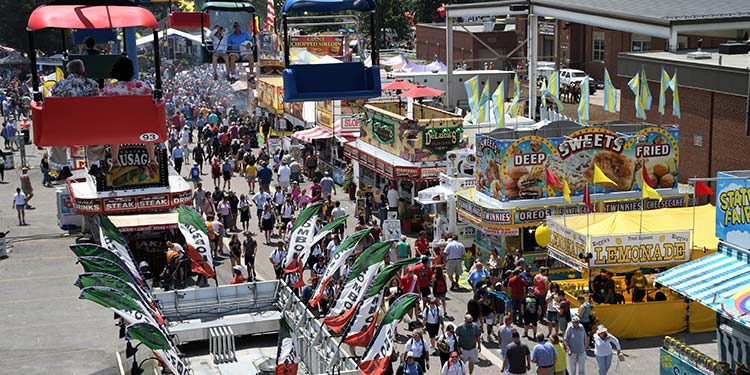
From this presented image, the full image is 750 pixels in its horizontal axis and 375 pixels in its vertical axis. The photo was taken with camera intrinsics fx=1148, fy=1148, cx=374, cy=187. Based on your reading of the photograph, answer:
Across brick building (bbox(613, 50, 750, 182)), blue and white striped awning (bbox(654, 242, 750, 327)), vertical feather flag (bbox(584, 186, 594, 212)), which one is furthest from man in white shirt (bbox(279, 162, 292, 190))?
blue and white striped awning (bbox(654, 242, 750, 327))

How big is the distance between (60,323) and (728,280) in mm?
13713

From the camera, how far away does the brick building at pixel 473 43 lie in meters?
67.9

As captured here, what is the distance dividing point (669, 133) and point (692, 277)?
8.72m

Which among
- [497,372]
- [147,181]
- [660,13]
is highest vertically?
[660,13]

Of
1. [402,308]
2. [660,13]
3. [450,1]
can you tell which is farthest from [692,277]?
[450,1]

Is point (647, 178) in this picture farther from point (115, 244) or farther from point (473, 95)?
point (115, 244)

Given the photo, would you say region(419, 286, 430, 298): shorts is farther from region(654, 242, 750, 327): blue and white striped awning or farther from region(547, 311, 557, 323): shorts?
region(654, 242, 750, 327): blue and white striped awning

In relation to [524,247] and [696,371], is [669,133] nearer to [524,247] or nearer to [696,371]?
[524,247]

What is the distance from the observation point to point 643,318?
71.9 ft

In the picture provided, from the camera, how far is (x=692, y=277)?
60.5 feet

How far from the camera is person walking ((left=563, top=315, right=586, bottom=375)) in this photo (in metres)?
19.0

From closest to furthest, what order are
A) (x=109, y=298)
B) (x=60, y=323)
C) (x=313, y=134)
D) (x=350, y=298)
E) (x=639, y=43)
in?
(x=109, y=298)
(x=350, y=298)
(x=60, y=323)
(x=313, y=134)
(x=639, y=43)

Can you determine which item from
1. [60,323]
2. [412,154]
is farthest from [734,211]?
[412,154]

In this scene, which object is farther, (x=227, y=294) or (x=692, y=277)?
(x=227, y=294)
